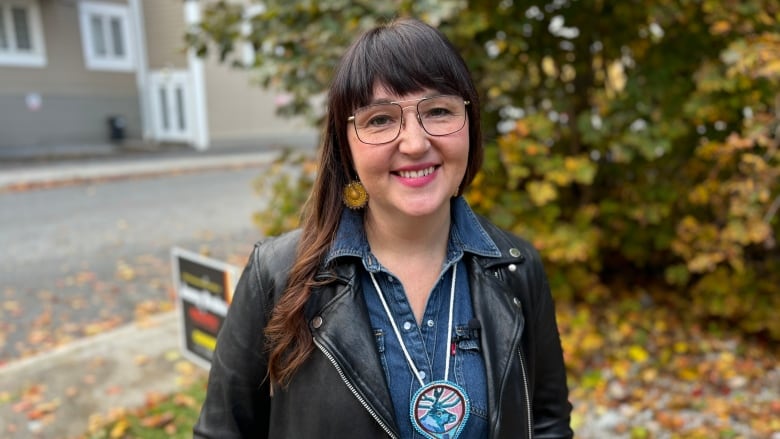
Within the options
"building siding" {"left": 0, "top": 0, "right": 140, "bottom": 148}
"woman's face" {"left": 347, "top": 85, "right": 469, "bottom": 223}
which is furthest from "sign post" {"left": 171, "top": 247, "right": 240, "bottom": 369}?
"building siding" {"left": 0, "top": 0, "right": 140, "bottom": 148}

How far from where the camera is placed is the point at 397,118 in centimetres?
132

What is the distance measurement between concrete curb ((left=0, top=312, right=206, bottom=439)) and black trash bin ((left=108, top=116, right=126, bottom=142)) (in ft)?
54.8

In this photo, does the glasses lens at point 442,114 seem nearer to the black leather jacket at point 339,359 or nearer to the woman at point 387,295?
the woman at point 387,295

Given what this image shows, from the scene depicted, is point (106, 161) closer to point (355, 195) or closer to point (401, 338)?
point (355, 195)

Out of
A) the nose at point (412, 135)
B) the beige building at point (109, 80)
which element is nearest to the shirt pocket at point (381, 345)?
the nose at point (412, 135)

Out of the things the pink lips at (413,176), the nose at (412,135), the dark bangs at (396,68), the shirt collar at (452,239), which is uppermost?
the dark bangs at (396,68)

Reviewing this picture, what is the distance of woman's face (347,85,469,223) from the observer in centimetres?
132

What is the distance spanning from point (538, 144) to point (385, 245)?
249cm

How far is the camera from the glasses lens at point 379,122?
132 cm

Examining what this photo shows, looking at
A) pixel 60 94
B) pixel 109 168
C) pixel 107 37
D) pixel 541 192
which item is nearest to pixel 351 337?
pixel 541 192

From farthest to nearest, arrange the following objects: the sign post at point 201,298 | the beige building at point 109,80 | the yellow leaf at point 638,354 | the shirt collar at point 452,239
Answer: the beige building at point 109,80 → the yellow leaf at point 638,354 → the sign post at point 201,298 → the shirt collar at point 452,239

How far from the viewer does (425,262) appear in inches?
59.2

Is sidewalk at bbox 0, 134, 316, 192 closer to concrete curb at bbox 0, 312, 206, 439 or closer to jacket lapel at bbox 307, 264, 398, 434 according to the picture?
concrete curb at bbox 0, 312, 206, 439

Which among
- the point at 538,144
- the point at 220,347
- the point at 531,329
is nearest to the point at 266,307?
the point at 220,347
